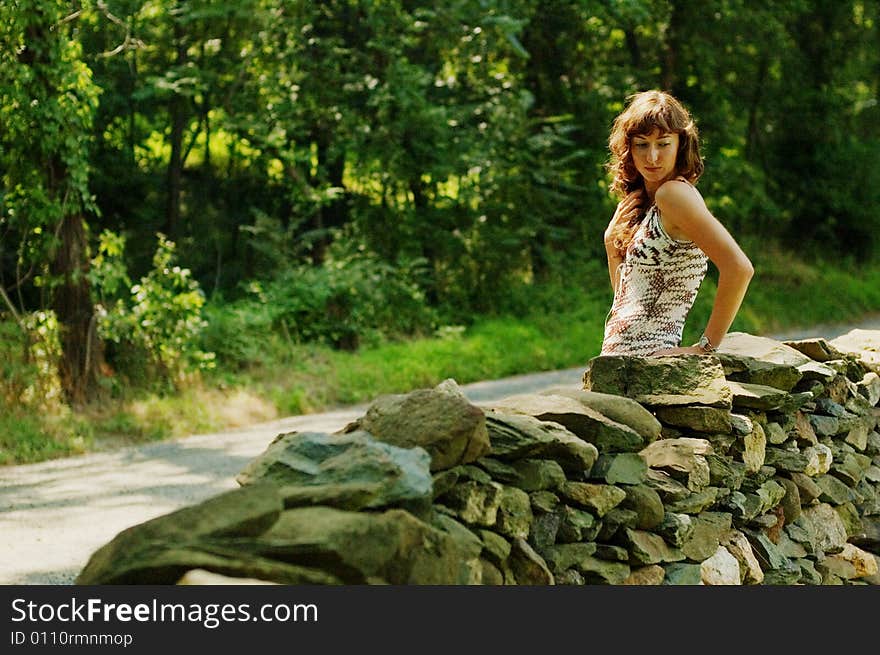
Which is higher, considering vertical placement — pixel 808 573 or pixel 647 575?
pixel 647 575

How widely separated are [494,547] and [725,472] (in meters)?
1.54

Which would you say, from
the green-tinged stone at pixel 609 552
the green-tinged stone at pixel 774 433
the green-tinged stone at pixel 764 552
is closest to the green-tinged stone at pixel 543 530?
the green-tinged stone at pixel 609 552

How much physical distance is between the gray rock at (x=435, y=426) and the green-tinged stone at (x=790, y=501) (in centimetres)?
237

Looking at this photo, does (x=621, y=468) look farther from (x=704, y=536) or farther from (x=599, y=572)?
(x=704, y=536)

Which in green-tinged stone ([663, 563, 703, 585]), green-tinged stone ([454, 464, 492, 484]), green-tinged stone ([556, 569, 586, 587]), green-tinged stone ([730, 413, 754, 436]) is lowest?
green-tinged stone ([663, 563, 703, 585])

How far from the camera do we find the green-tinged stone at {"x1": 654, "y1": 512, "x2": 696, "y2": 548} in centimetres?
408

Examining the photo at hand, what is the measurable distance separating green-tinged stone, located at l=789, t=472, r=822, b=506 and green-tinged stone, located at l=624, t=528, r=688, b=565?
150 centimetres

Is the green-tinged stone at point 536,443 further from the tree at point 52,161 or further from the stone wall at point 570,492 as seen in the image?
the tree at point 52,161

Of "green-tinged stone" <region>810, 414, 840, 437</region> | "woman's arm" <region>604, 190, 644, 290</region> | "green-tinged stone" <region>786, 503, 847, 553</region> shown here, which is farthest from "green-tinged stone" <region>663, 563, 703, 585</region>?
"green-tinged stone" <region>810, 414, 840, 437</region>

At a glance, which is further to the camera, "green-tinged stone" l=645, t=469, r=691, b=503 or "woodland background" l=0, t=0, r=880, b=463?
"woodland background" l=0, t=0, r=880, b=463

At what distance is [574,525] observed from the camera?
370cm

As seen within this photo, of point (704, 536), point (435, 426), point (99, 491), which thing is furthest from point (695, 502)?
point (99, 491)

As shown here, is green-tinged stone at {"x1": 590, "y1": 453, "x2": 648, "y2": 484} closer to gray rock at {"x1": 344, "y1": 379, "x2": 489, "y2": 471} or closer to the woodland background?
gray rock at {"x1": 344, "y1": 379, "x2": 489, "y2": 471}

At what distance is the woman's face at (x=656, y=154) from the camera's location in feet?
13.6
